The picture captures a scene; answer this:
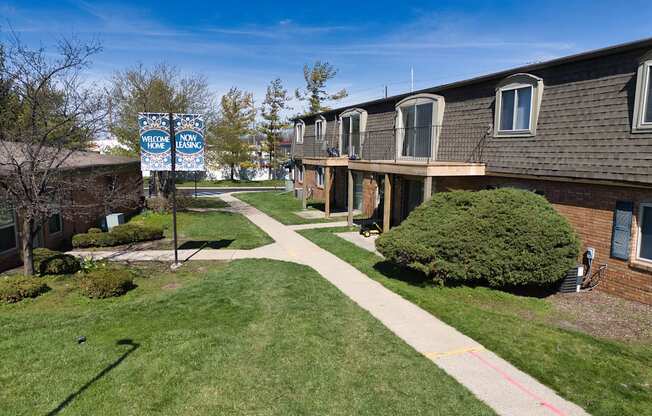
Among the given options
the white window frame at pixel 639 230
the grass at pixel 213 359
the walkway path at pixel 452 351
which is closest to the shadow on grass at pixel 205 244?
the walkway path at pixel 452 351

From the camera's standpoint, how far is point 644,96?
28.1ft

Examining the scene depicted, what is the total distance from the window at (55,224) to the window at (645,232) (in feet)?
53.0

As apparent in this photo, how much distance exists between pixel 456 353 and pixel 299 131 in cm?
2522

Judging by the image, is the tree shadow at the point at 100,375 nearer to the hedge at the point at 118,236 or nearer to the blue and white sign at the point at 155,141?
the blue and white sign at the point at 155,141

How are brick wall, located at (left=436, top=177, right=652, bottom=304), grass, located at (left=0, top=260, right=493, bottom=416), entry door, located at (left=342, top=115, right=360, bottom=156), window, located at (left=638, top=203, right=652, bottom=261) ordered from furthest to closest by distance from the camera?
entry door, located at (left=342, top=115, right=360, bottom=156), brick wall, located at (left=436, top=177, right=652, bottom=304), window, located at (left=638, top=203, right=652, bottom=261), grass, located at (left=0, top=260, right=493, bottom=416)

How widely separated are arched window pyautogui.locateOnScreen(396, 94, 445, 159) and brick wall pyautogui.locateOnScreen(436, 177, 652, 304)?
450 cm

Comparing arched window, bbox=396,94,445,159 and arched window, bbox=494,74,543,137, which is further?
arched window, bbox=396,94,445,159

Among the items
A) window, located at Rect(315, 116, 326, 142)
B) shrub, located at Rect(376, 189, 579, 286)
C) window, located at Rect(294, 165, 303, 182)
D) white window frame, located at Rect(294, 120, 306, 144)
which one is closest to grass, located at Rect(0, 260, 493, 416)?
shrub, located at Rect(376, 189, 579, 286)

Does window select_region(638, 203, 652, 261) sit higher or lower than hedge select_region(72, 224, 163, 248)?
higher

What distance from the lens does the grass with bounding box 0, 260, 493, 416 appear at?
5.16 metres

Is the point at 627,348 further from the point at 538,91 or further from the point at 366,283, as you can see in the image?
the point at 538,91

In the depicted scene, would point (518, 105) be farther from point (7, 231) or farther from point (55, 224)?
point (55, 224)

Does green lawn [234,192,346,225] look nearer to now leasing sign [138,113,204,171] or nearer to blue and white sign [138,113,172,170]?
now leasing sign [138,113,204,171]

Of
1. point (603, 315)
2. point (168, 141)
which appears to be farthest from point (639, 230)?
point (168, 141)
